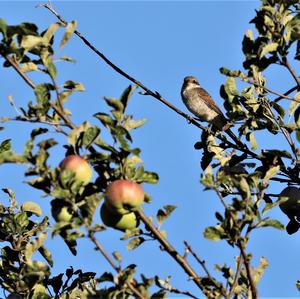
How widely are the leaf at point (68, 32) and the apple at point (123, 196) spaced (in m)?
0.88

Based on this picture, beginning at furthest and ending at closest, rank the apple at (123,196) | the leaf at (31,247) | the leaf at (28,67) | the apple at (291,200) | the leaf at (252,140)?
the leaf at (252,140) → the apple at (291,200) → the leaf at (31,247) → the leaf at (28,67) → the apple at (123,196)

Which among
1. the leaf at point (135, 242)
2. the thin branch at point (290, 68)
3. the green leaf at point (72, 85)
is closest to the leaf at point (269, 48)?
the thin branch at point (290, 68)

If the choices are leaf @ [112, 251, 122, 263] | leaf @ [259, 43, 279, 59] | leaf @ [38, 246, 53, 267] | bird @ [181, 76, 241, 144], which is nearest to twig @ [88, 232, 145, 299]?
leaf @ [112, 251, 122, 263]

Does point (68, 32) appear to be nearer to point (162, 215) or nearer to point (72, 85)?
point (72, 85)

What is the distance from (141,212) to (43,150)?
58cm

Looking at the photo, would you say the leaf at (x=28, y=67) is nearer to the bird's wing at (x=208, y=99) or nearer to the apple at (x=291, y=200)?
the apple at (x=291, y=200)

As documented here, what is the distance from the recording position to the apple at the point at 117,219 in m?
3.09

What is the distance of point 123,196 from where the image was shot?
9.27 ft

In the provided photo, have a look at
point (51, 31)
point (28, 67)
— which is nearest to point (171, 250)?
point (28, 67)

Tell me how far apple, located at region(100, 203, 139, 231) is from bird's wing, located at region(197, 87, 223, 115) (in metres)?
7.08

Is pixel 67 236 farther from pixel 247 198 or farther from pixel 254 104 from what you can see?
pixel 254 104

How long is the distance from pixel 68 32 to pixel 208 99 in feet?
24.6

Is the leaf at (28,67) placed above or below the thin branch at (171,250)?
above

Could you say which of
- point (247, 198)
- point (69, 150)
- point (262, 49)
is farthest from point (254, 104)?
point (69, 150)
